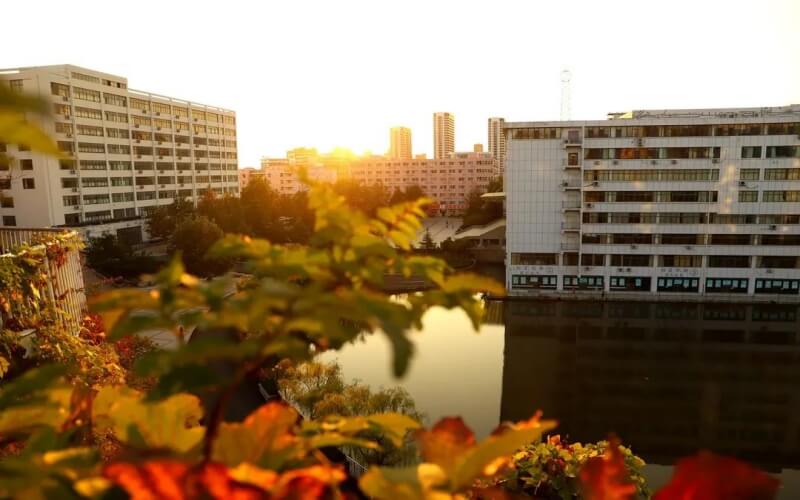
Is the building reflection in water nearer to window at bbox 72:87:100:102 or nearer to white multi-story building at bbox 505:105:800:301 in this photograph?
white multi-story building at bbox 505:105:800:301

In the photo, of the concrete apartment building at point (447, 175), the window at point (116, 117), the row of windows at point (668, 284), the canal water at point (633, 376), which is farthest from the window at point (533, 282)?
the concrete apartment building at point (447, 175)

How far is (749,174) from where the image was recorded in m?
29.3

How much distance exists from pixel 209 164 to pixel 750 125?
45.1 meters

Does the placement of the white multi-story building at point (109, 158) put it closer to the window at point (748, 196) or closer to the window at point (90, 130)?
the window at point (90, 130)

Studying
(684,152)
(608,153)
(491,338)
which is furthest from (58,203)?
(684,152)

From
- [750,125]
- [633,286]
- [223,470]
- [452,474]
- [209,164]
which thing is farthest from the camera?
[209,164]

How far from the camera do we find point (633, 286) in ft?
102

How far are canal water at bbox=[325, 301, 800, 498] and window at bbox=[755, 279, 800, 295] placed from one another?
1859mm

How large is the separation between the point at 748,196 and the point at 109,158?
139 feet

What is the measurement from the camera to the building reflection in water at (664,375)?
16516 millimetres

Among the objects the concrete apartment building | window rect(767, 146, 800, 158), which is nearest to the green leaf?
window rect(767, 146, 800, 158)

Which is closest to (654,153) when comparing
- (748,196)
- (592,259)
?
(748,196)

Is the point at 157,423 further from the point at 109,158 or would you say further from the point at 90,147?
the point at 109,158

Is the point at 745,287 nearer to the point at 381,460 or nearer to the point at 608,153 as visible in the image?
the point at 608,153
